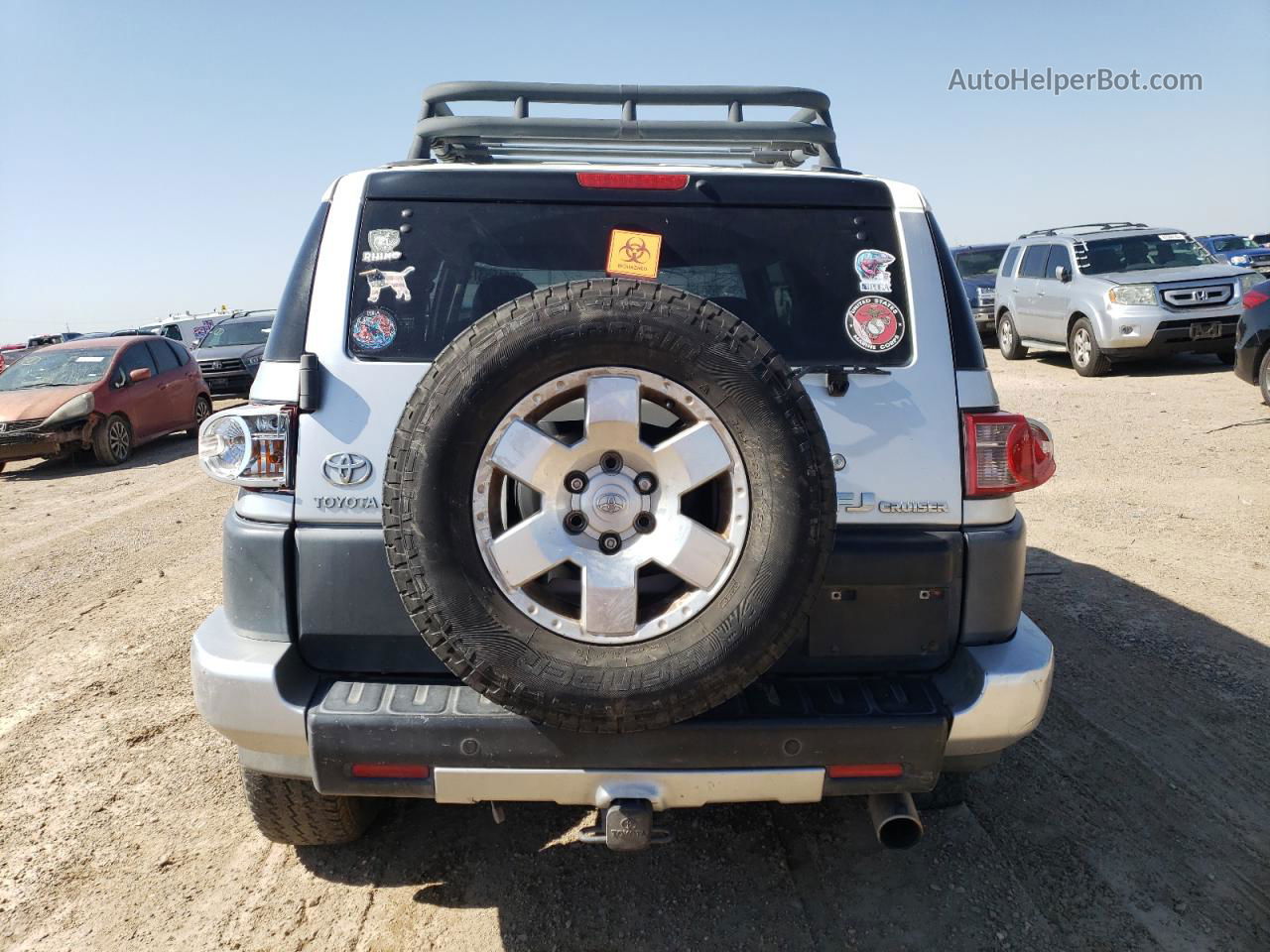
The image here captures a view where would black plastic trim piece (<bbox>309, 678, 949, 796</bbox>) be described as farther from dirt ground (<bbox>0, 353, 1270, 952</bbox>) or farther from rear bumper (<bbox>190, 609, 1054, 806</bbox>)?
dirt ground (<bbox>0, 353, 1270, 952</bbox>)

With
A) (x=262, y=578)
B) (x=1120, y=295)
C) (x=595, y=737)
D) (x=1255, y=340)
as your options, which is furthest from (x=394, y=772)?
(x=1120, y=295)

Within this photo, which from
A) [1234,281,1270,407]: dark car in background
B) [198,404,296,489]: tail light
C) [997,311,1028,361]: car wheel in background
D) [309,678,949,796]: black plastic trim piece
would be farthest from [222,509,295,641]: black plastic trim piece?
[997,311,1028,361]: car wheel in background

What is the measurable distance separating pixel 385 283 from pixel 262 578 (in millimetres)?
852

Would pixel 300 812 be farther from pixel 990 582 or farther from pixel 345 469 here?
pixel 990 582

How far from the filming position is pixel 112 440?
11727 millimetres

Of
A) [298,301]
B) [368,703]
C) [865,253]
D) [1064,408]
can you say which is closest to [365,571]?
[368,703]

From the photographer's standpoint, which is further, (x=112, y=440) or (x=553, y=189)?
(x=112, y=440)

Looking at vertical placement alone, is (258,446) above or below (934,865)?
above

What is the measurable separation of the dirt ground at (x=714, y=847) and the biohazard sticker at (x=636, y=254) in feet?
6.03

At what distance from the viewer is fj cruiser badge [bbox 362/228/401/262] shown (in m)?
2.43

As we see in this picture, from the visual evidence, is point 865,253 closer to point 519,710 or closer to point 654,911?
point 519,710

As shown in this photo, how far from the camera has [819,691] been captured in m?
2.32

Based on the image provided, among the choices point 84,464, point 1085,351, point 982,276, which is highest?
point 982,276

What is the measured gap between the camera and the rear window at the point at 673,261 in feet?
7.96
